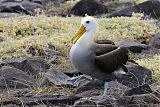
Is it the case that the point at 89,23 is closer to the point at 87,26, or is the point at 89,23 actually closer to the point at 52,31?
the point at 87,26

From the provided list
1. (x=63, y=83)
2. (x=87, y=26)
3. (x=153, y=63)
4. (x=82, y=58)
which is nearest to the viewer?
(x=82, y=58)

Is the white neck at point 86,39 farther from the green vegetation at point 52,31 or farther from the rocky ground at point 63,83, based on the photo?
the green vegetation at point 52,31

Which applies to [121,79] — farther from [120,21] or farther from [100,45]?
[120,21]

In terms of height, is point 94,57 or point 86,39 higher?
point 86,39

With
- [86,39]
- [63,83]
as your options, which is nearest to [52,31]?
[63,83]

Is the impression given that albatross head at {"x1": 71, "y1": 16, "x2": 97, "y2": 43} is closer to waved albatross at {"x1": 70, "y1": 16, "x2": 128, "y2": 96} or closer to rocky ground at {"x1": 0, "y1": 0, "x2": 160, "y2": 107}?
waved albatross at {"x1": 70, "y1": 16, "x2": 128, "y2": 96}

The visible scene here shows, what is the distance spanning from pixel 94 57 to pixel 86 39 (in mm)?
214

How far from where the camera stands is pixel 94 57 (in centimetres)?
602

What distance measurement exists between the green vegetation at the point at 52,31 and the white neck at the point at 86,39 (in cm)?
213

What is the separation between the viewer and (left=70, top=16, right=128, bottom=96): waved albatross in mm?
5941

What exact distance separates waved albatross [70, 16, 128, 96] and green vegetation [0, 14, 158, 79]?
2.06 meters

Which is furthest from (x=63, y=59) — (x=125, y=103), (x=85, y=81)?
(x=125, y=103)

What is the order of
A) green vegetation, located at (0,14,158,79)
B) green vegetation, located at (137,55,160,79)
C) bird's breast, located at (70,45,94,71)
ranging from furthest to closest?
green vegetation, located at (0,14,158,79) → green vegetation, located at (137,55,160,79) → bird's breast, located at (70,45,94,71)

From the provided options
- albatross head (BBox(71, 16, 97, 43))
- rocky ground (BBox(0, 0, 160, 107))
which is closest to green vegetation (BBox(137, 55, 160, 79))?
rocky ground (BBox(0, 0, 160, 107))
